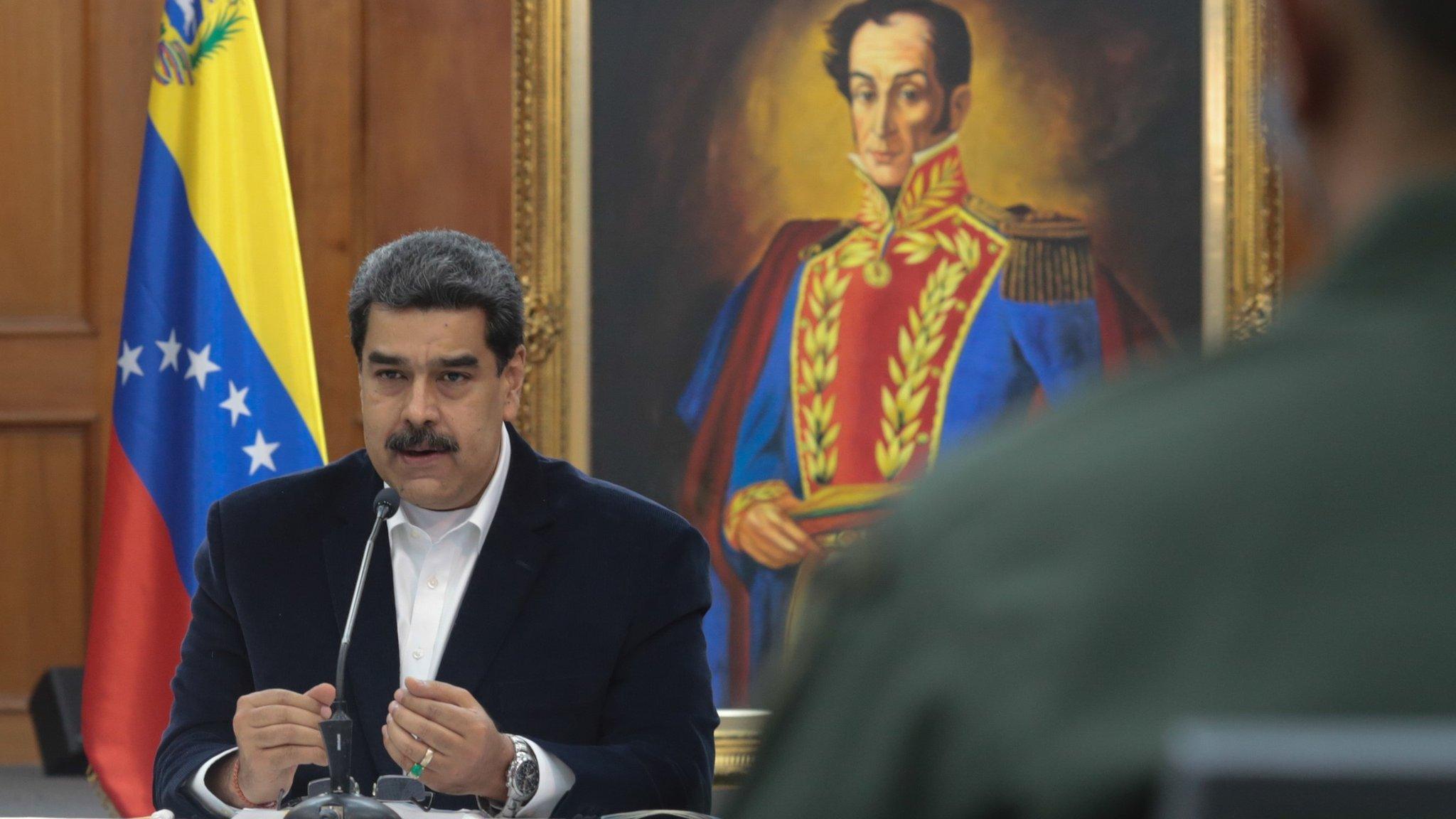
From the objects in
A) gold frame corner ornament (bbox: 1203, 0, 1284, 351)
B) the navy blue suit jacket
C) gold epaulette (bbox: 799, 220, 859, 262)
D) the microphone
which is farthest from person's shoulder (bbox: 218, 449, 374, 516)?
gold frame corner ornament (bbox: 1203, 0, 1284, 351)

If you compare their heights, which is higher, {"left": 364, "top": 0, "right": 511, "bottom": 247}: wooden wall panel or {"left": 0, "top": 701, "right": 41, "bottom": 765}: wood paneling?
{"left": 364, "top": 0, "right": 511, "bottom": 247}: wooden wall panel

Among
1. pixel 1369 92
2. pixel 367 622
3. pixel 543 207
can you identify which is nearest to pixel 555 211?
pixel 543 207


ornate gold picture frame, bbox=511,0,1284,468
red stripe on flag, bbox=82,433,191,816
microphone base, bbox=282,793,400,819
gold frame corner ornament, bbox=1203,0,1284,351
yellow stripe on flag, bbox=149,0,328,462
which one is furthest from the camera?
ornate gold picture frame, bbox=511,0,1284,468

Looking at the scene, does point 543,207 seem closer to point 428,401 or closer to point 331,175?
point 331,175

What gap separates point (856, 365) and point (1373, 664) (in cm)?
347

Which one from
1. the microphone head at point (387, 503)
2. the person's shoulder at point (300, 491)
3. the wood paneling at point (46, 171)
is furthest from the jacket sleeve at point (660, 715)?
the wood paneling at point (46, 171)

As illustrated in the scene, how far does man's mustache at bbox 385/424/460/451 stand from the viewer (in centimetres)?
238

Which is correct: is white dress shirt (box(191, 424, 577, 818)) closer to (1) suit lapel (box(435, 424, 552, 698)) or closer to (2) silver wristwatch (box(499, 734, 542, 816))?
(1) suit lapel (box(435, 424, 552, 698))

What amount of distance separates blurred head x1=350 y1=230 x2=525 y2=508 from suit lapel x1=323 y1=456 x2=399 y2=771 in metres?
0.09

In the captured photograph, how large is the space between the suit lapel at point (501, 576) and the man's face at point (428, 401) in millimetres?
74

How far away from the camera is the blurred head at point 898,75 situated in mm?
3791

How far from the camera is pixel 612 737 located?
2314 mm

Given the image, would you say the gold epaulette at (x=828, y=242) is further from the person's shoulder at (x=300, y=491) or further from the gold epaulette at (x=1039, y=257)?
the person's shoulder at (x=300, y=491)

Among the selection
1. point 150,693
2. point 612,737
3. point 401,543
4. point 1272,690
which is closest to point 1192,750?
point 1272,690
